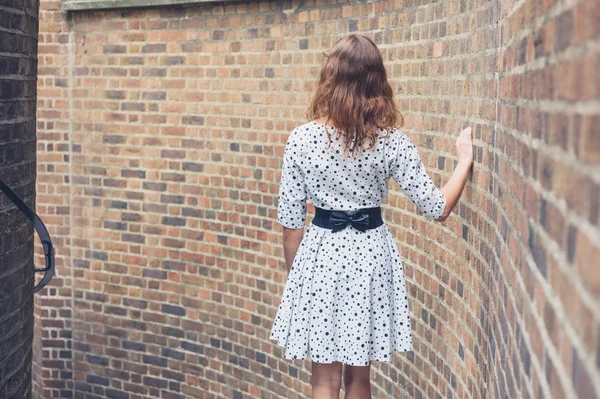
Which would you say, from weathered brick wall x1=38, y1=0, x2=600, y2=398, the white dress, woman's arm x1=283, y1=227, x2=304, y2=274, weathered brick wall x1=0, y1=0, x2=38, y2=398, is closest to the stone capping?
weathered brick wall x1=38, y1=0, x2=600, y2=398

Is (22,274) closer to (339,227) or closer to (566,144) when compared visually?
(339,227)

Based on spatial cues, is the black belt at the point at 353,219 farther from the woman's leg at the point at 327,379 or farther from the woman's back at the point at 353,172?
the woman's leg at the point at 327,379

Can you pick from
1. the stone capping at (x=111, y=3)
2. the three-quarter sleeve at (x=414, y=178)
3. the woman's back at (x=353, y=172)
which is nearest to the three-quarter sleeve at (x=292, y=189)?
the woman's back at (x=353, y=172)

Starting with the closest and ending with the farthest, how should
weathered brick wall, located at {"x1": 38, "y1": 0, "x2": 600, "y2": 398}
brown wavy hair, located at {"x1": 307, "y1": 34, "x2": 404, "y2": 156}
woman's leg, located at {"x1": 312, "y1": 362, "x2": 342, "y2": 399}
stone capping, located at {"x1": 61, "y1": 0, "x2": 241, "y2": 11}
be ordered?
weathered brick wall, located at {"x1": 38, "y1": 0, "x2": 600, "y2": 398} < brown wavy hair, located at {"x1": 307, "y1": 34, "x2": 404, "y2": 156} < woman's leg, located at {"x1": 312, "y1": 362, "x2": 342, "y2": 399} < stone capping, located at {"x1": 61, "y1": 0, "x2": 241, "y2": 11}

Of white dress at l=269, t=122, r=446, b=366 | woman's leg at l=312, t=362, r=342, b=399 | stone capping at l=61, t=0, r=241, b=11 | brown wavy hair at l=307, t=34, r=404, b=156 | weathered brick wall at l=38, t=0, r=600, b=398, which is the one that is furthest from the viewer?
stone capping at l=61, t=0, r=241, b=11

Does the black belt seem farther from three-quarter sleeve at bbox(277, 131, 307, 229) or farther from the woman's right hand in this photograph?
the woman's right hand

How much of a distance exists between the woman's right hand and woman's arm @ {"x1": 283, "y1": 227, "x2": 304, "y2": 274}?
2.43 feet

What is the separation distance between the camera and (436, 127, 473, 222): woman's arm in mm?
3930

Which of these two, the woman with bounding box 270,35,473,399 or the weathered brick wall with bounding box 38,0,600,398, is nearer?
the weathered brick wall with bounding box 38,0,600,398

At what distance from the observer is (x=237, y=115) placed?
7.21 metres

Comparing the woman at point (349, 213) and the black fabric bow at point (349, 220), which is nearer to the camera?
the woman at point (349, 213)

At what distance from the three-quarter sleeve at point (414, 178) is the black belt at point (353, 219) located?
0.65 feet

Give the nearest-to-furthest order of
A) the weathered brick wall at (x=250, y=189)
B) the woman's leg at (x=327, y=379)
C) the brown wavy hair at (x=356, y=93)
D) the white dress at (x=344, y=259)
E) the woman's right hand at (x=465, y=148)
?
1. the weathered brick wall at (x=250, y=189)
2. the brown wavy hair at (x=356, y=93)
3. the white dress at (x=344, y=259)
4. the woman's right hand at (x=465, y=148)
5. the woman's leg at (x=327, y=379)

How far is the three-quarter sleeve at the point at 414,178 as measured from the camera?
3902mm
